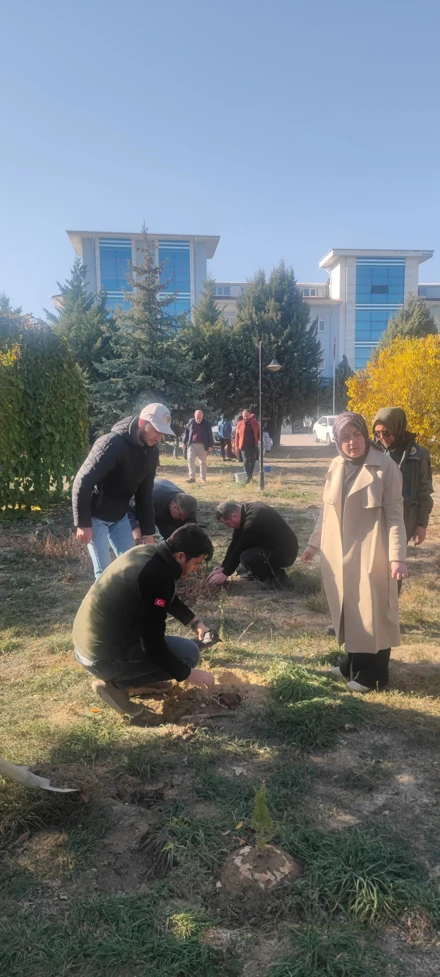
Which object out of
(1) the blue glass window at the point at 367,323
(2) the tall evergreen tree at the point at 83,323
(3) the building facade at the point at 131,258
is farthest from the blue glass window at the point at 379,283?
(2) the tall evergreen tree at the point at 83,323

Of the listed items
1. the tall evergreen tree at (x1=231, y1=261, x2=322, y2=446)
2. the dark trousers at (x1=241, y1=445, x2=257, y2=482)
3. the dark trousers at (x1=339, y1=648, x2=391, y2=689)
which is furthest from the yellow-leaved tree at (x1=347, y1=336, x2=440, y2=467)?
the tall evergreen tree at (x1=231, y1=261, x2=322, y2=446)

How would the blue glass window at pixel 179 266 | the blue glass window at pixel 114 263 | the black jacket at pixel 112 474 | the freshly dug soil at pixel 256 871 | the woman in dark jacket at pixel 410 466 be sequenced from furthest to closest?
the blue glass window at pixel 179 266
the blue glass window at pixel 114 263
the woman in dark jacket at pixel 410 466
the black jacket at pixel 112 474
the freshly dug soil at pixel 256 871

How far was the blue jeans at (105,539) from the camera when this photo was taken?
4.51 meters

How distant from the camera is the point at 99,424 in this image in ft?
64.6

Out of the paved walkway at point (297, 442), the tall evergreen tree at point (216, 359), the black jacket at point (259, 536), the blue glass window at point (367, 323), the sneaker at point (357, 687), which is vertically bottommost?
the sneaker at point (357, 687)

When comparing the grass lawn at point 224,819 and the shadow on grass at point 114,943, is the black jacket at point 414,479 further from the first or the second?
the shadow on grass at point 114,943

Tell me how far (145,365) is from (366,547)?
15645mm

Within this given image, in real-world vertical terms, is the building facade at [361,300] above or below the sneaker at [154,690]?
above

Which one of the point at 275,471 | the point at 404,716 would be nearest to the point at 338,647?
the point at 404,716

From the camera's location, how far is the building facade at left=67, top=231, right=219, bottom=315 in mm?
51000

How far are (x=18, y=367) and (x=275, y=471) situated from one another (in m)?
9.87

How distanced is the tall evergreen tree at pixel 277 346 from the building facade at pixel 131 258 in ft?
75.0

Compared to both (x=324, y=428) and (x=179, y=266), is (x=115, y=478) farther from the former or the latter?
(x=179, y=266)

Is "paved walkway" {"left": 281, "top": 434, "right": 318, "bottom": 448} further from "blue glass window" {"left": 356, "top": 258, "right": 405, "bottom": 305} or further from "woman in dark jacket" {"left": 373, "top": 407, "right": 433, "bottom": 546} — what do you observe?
"woman in dark jacket" {"left": 373, "top": 407, "right": 433, "bottom": 546}
